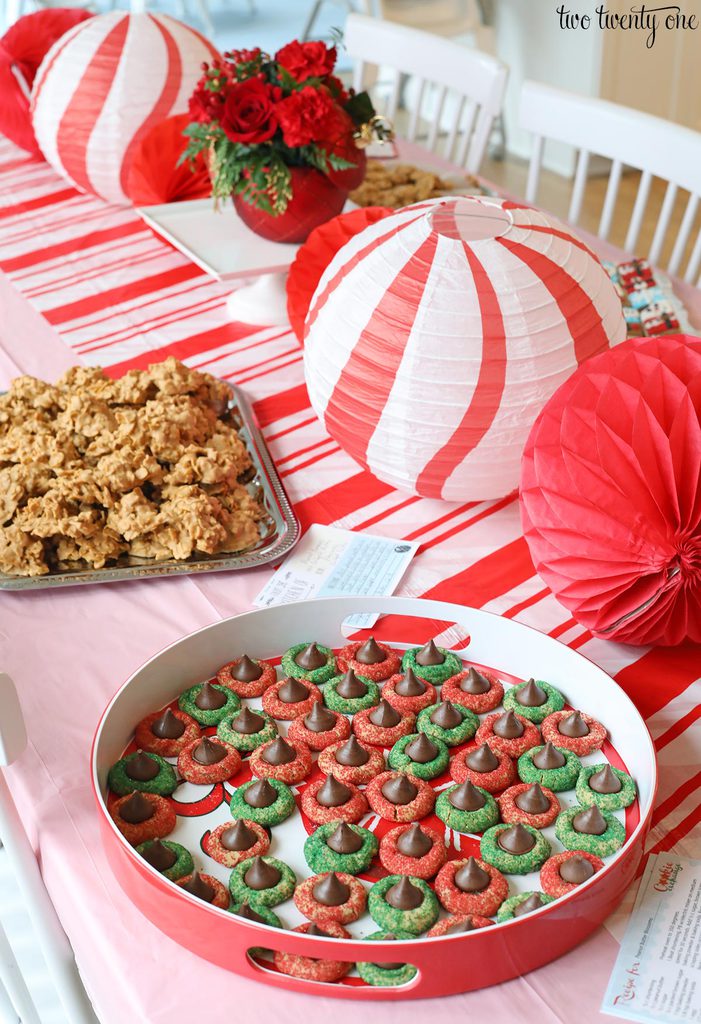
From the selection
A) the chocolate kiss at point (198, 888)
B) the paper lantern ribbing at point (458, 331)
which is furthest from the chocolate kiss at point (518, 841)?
the paper lantern ribbing at point (458, 331)

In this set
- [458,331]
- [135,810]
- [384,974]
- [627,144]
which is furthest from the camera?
[627,144]

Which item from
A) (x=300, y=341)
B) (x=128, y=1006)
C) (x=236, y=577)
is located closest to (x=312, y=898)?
(x=128, y=1006)

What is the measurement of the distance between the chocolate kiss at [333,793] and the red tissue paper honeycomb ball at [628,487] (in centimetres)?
29

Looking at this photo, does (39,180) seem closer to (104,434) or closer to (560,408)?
(104,434)

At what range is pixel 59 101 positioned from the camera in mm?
1845

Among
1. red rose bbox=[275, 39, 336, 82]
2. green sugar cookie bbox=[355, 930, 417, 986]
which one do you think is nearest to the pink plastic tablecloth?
green sugar cookie bbox=[355, 930, 417, 986]

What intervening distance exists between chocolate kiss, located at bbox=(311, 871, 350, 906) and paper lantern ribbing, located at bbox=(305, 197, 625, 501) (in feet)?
1.55

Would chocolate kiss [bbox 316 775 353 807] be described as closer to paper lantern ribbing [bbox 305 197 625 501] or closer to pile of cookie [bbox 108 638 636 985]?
pile of cookie [bbox 108 638 636 985]

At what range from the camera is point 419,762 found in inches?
33.1

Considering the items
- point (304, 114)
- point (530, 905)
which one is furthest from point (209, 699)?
point (304, 114)

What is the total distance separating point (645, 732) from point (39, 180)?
171cm

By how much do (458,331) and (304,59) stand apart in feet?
2.04

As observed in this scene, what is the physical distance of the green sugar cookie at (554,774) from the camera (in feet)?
2.70

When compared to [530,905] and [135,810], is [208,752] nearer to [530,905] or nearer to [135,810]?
[135,810]
